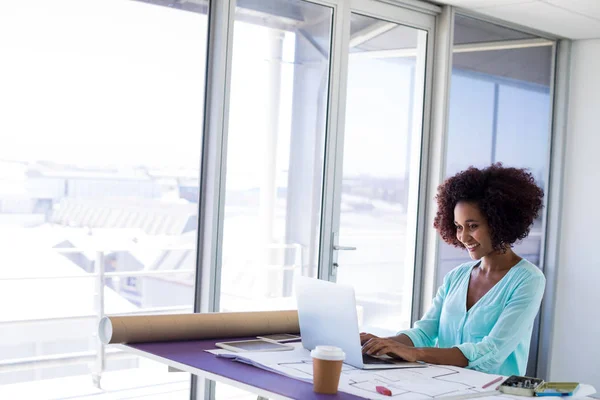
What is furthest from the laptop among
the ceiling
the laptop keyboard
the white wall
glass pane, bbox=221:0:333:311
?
the white wall

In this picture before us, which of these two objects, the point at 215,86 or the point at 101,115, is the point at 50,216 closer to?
the point at 101,115

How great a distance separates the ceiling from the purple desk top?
8.49ft

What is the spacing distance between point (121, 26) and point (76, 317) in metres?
1.66

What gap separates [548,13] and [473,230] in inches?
89.4

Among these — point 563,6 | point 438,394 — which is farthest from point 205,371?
point 563,6

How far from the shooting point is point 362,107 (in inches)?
166

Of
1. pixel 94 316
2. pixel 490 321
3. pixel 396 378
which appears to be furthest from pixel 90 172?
pixel 396 378

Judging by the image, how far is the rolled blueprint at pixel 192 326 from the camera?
230 cm

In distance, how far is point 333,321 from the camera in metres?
2.17

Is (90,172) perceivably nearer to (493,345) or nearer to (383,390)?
(493,345)

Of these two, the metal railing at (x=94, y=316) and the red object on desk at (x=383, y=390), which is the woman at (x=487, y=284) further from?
the metal railing at (x=94, y=316)

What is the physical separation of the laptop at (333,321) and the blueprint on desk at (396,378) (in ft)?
0.13

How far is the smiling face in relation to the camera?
2.56 metres

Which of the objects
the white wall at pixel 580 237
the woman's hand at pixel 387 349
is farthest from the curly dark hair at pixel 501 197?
the white wall at pixel 580 237
